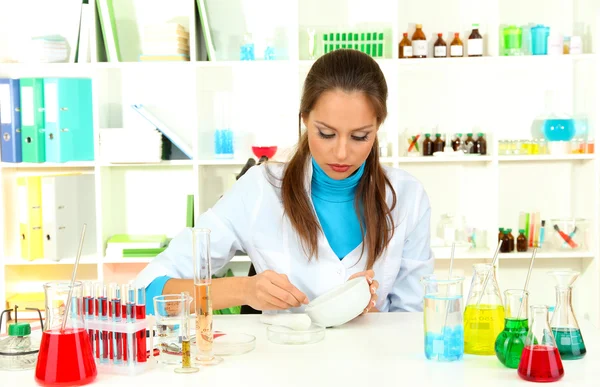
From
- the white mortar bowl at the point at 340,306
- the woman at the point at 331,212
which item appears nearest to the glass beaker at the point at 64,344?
the white mortar bowl at the point at 340,306

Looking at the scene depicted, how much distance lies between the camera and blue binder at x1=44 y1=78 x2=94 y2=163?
363cm

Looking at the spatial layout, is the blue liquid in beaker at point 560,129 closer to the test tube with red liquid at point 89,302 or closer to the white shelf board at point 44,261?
the white shelf board at point 44,261

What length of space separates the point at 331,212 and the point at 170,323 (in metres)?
0.81

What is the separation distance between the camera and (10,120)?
11.9 feet

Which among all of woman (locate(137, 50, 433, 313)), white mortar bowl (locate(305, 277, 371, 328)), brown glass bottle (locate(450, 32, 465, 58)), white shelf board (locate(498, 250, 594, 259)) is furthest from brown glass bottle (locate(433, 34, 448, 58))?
white mortar bowl (locate(305, 277, 371, 328))

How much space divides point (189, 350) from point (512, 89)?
2.96 meters

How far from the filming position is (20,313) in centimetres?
380

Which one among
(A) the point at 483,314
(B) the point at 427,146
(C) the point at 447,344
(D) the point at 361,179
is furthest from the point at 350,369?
(B) the point at 427,146

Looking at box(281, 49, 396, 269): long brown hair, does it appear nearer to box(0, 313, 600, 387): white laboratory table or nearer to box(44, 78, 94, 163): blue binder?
box(0, 313, 600, 387): white laboratory table

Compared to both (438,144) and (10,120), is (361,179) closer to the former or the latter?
(438,144)

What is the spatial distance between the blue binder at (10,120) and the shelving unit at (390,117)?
0.16 m

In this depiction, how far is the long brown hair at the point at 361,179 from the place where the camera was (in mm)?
1951

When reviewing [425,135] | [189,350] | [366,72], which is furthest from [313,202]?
[425,135]

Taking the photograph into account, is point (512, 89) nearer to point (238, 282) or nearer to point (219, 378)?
point (238, 282)
